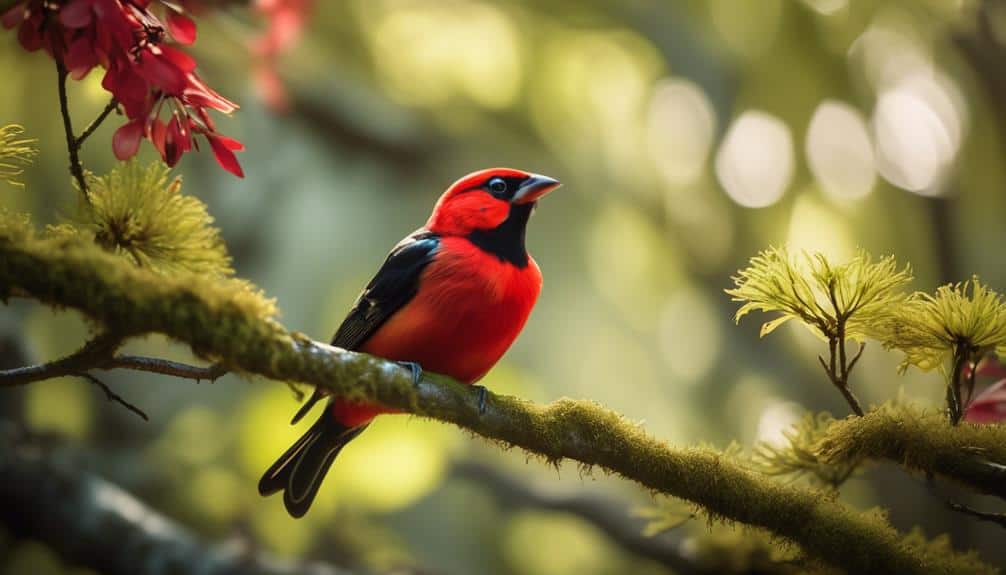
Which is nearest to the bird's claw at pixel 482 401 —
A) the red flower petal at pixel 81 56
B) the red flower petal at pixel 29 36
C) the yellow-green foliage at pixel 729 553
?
the red flower petal at pixel 81 56

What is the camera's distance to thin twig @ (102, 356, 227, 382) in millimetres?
2049

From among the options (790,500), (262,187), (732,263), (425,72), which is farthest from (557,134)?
(790,500)

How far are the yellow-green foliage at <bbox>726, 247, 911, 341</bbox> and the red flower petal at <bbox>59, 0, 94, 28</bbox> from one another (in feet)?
4.89

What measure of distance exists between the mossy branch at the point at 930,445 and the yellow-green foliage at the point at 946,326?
150 millimetres

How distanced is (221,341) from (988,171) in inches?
220

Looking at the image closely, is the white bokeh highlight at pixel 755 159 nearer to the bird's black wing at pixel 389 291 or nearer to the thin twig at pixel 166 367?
the bird's black wing at pixel 389 291

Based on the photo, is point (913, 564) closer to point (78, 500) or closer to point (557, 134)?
point (78, 500)

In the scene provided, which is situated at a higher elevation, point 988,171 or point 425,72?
point 988,171

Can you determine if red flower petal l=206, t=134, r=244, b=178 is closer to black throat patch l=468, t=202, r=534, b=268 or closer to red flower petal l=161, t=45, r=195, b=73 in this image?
red flower petal l=161, t=45, r=195, b=73

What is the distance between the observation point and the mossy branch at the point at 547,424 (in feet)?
6.10

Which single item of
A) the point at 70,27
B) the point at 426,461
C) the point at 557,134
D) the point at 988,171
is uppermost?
the point at 988,171

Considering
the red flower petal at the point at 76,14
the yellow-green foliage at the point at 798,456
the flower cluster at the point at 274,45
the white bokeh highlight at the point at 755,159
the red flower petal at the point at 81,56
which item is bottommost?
the yellow-green foliage at the point at 798,456

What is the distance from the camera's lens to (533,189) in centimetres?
335

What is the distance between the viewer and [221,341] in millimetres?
1853
